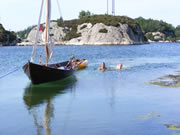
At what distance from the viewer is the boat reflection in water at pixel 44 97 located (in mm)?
14239

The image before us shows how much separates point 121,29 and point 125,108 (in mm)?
143426

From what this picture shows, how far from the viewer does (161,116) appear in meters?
14.8

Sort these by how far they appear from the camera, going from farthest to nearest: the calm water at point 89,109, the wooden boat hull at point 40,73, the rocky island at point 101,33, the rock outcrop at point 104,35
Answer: the rocky island at point 101,33, the rock outcrop at point 104,35, the wooden boat hull at point 40,73, the calm water at point 89,109

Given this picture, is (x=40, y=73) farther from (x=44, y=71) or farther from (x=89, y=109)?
(x=89, y=109)

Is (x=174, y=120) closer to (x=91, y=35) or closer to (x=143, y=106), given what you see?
(x=143, y=106)

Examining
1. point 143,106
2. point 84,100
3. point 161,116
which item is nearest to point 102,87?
point 84,100

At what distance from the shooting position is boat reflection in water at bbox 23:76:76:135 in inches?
561

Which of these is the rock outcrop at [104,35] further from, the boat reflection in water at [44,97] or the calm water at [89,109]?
the calm water at [89,109]

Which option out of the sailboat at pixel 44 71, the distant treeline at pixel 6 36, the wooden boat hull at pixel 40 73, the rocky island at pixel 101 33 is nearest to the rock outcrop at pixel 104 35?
the rocky island at pixel 101 33

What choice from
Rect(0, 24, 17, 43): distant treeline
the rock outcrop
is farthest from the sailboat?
Rect(0, 24, 17, 43): distant treeline

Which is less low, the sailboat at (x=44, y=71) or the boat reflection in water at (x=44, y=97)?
the sailboat at (x=44, y=71)

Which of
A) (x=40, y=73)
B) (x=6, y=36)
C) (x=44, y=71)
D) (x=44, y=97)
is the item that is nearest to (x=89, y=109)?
(x=44, y=97)

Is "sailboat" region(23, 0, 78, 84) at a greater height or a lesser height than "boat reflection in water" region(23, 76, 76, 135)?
greater

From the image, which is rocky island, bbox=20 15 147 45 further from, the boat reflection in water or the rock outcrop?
the boat reflection in water
